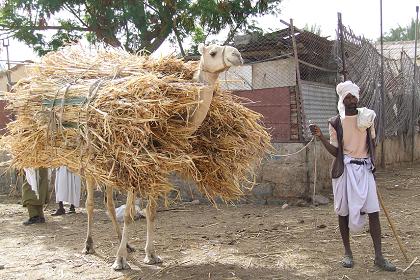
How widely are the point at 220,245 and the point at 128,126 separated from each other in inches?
93.4

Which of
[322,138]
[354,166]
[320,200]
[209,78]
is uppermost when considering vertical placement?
[209,78]

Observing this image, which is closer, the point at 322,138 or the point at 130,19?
the point at 322,138

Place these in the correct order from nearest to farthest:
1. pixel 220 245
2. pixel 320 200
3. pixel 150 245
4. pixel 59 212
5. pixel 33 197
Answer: pixel 150 245
pixel 220 245
pixel 33 197
pixel 320 200
pixel 59 212

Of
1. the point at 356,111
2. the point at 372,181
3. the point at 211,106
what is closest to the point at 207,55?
the point at 211,106

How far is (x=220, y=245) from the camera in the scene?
5.68 m

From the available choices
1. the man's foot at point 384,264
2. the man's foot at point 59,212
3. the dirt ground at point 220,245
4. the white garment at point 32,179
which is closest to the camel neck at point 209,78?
the dirt ground at point 220,245

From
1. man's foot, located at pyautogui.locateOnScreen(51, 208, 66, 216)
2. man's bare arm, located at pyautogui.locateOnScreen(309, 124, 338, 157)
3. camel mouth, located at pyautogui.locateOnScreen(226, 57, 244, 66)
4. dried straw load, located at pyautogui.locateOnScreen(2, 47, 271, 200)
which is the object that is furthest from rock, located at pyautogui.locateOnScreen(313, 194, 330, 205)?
camel mouth, located at pyautogui.locateOnScreen(226, 57, 244, 66)

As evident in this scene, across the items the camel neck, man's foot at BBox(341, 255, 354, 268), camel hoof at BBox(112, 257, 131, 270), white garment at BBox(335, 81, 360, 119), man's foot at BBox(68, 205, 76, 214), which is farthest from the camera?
man's foot at BBox(68, 205, 76, 214)

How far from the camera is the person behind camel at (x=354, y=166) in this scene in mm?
4355

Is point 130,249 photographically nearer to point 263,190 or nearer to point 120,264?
point 120,264

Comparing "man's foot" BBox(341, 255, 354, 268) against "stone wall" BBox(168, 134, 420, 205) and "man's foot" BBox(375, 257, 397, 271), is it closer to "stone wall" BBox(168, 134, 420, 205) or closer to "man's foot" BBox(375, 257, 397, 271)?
"man's foot" BBox(375, 257, 397, 271)

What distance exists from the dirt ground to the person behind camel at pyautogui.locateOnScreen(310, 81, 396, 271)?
16.1 inches

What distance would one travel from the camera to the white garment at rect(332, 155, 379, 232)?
4.34m

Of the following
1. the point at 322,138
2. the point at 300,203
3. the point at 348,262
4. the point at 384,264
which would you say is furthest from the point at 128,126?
the point at 300,203
